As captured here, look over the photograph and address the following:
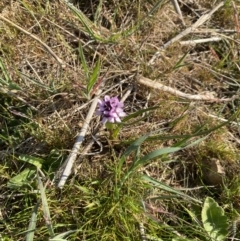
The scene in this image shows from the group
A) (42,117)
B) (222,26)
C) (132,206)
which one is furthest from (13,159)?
(222,26)

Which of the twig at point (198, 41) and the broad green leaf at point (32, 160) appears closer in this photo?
the broad green leaf at point (32, 160)

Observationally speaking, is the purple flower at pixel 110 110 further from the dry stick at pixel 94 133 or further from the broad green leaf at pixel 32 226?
the broad green leaf at pixel 32 226

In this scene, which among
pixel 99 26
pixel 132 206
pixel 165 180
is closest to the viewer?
pixel 132 206

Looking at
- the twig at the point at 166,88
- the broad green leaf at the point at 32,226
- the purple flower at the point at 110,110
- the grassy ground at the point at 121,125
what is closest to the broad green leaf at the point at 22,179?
the grassy ground at the point at 121,125

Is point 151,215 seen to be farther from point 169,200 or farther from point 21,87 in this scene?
point 21,87

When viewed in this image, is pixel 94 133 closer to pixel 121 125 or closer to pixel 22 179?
pixel 121 125
